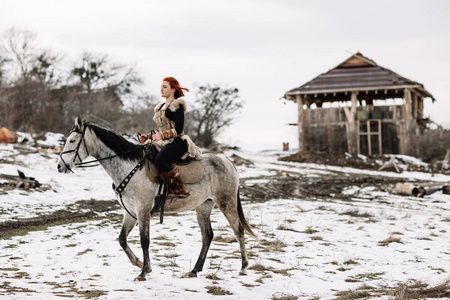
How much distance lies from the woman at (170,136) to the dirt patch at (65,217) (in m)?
4.91

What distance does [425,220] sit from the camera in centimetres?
1338

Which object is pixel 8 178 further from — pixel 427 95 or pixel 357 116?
pixel 427 95

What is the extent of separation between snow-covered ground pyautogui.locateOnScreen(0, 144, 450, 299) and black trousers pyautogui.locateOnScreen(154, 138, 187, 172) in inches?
63.1

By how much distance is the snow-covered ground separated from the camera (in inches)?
253

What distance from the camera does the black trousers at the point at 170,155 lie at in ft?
23.6

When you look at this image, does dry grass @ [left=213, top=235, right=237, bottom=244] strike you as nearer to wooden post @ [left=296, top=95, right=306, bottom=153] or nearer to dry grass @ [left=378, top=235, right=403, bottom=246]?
dry grass @ [left=378, top=235, right=403, bottom=246]

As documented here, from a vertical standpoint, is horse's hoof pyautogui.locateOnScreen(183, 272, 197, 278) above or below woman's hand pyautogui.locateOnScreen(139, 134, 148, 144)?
below

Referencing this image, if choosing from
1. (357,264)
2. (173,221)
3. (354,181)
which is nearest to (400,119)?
(354,181)

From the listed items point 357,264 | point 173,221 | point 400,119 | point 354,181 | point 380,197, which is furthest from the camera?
point 400,119

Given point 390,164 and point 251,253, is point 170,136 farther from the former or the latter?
point 390,164

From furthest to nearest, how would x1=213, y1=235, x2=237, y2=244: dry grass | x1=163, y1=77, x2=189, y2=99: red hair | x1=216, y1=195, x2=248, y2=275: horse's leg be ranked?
1. x1=213, y1=235, x2=237, y2=244: dry grass
2. x1=216, y1=195, x2=248, y2=275: horse's leg
3. x1=163, y1=77, x2=189, y2=99: red hair

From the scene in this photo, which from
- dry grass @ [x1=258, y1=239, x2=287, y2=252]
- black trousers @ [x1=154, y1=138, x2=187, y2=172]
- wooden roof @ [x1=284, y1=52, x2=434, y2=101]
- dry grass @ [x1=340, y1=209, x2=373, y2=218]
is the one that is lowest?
dry grass @ [x1=340, y1=209, x2=373, y2=218]

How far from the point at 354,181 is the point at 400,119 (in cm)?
1281

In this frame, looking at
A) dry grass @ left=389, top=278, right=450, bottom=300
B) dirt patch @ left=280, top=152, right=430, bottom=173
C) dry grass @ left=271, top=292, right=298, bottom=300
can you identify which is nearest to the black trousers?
dry grass @ left=271, top=292, right=298, bottom=300
